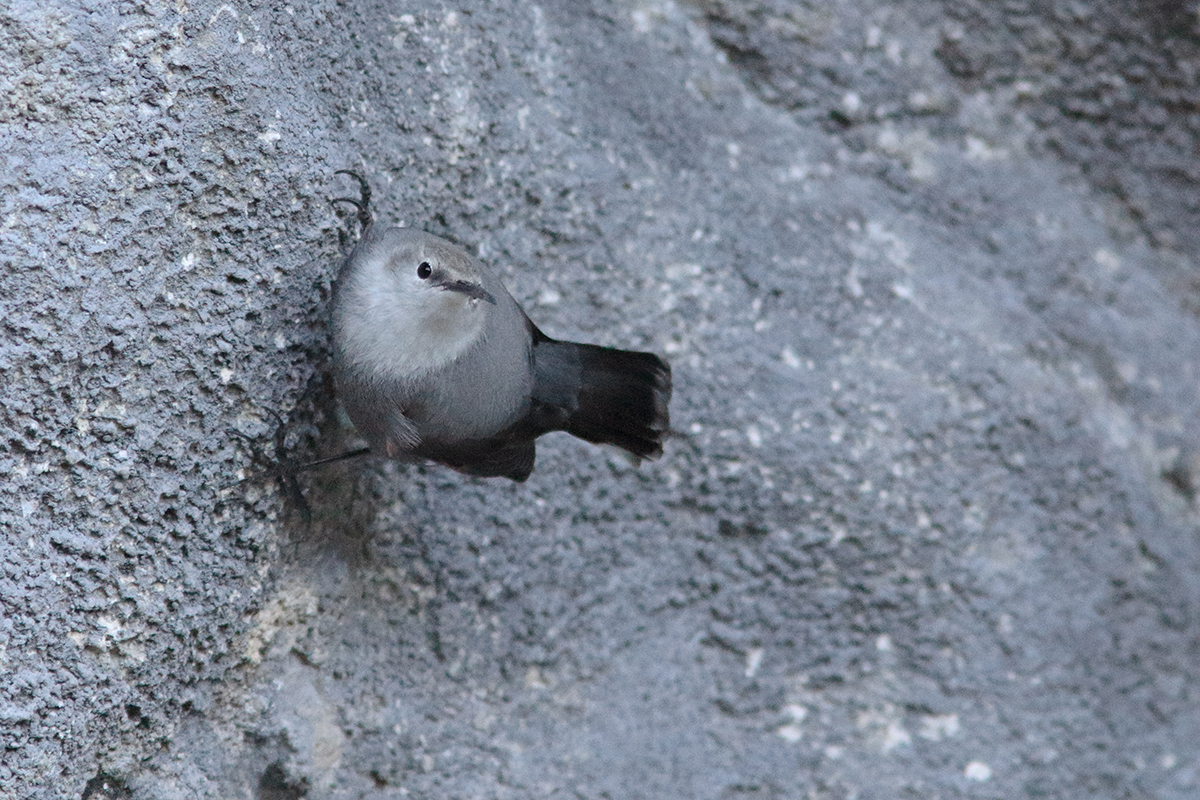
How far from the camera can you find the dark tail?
265 centimetres

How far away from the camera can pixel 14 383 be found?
215 cm

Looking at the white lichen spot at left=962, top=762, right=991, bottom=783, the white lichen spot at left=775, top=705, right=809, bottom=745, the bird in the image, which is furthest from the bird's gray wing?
the white lichen spot at left=962, top=762, right=991, bottom=783

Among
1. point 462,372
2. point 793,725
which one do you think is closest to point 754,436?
point 793,725

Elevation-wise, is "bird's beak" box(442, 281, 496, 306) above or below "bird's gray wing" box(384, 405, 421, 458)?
above

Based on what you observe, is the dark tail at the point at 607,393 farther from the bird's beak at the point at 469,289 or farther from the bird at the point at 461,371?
the bird's beak at the point at 469,289

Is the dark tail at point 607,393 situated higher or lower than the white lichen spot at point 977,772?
higher

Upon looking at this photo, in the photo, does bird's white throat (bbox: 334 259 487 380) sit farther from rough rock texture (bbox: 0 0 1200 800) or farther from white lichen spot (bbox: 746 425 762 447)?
white lichen spot (bbox: 746 425 762 447)

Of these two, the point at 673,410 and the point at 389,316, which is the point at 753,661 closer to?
the point at 673,410

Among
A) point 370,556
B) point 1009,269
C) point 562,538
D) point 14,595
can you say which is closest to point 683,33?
point 1009,269

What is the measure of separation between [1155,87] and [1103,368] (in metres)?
0.84

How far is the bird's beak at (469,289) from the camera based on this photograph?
7.83ft

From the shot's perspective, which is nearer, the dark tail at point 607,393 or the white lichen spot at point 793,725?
the dark tail at point 607,393

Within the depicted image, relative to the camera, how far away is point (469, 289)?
2.38 metres

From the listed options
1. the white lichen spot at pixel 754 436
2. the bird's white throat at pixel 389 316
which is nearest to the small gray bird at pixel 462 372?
the bird's white throat at pixel 389 316
